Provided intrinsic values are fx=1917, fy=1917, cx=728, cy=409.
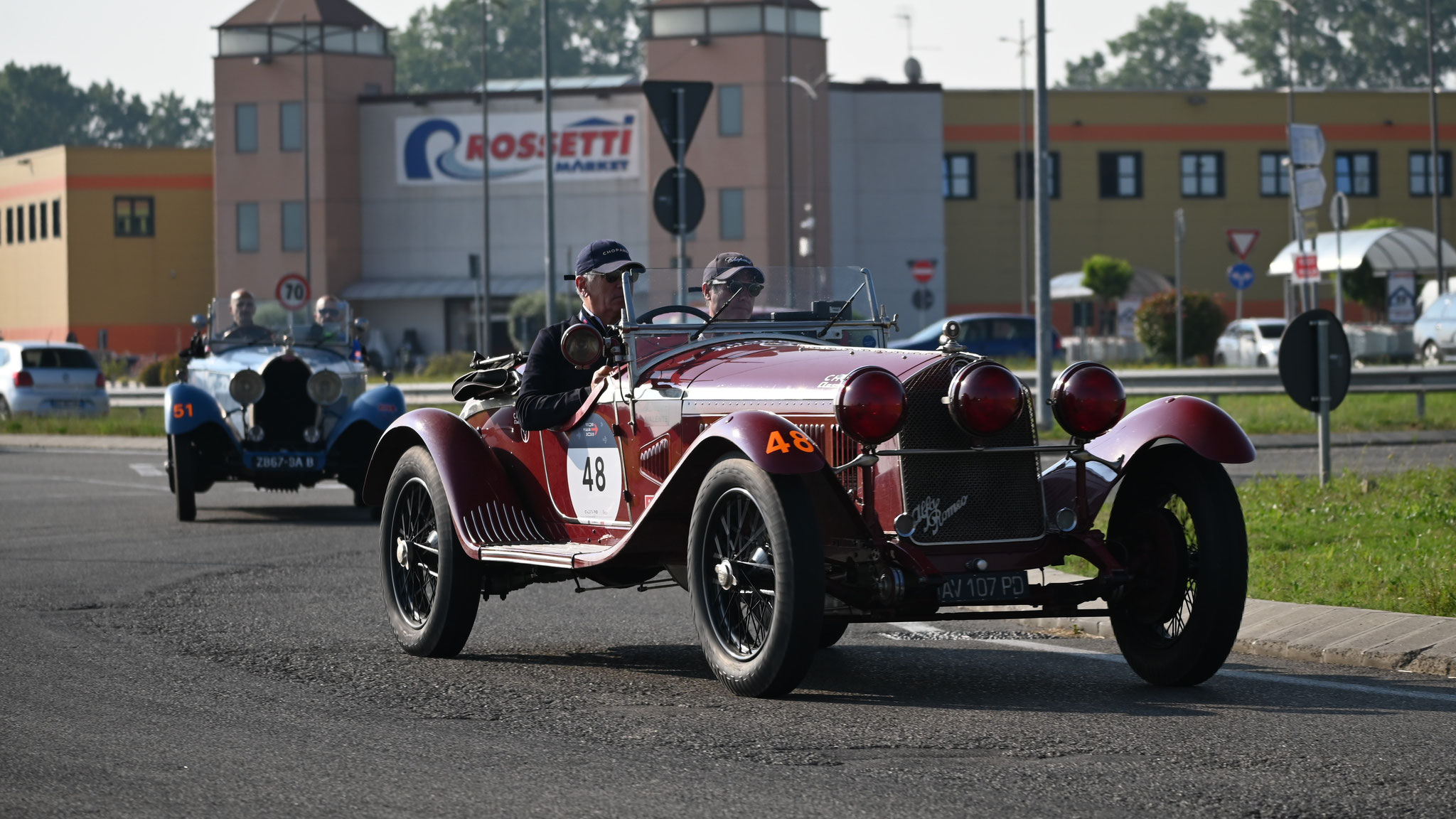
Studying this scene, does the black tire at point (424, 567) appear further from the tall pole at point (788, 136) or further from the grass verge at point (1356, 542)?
the tall pole at point (788, 136)

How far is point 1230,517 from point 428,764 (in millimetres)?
2996

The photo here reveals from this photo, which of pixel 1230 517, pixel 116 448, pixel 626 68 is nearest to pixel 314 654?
pixel 1230 517

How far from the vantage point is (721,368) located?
7480 millimetres

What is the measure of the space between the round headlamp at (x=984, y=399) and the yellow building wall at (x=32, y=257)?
70.7 meters

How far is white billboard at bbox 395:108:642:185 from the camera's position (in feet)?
210

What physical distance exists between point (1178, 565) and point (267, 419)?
10.7 meters

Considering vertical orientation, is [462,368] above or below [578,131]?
below

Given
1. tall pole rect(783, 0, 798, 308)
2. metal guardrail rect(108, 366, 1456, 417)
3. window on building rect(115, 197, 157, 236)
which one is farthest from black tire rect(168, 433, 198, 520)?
window on building rect(115, 197, 157, 236)

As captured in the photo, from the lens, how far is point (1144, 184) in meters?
68.9

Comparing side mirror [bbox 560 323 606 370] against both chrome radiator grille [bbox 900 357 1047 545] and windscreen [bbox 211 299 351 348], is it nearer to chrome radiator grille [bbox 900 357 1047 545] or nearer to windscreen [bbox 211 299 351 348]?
chrome radiator grille [bbox 900 357 1047 545]

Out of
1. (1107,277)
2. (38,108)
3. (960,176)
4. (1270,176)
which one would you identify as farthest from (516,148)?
(38,108)

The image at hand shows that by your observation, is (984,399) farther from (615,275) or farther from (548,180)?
(548,180)

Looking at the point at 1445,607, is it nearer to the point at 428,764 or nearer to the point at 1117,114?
the point at 428,764

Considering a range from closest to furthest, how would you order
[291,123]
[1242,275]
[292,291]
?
[292,291] → [1242,275] → [291,123]
